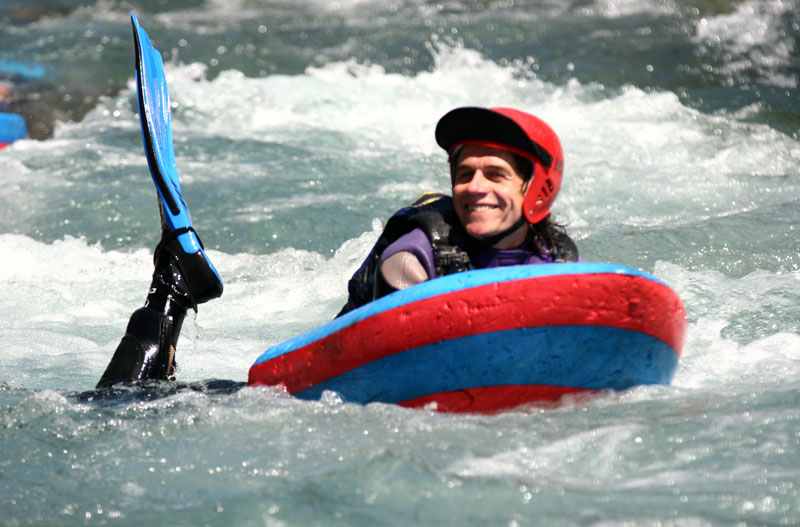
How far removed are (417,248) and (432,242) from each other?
0.07 metres

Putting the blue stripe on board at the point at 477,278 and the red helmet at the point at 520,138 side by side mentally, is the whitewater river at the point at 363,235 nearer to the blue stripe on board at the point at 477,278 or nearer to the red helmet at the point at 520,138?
the blue stripe on board at the point at 477,278

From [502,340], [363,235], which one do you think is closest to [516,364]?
[502,340]

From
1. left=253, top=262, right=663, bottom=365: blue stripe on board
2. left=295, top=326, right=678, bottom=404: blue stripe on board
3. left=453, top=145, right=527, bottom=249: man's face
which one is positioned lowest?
left=295, top=326, right=678, bottom=404: blue stripe on board

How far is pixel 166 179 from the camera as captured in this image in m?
3.87

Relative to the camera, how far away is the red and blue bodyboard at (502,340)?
2.59m

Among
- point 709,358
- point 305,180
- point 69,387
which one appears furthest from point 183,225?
point 305,180

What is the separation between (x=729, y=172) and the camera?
6.79 meters

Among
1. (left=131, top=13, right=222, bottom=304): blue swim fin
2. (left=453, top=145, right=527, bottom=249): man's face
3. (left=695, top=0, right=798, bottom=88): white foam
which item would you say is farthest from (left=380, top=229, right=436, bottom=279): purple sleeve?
(left=695, top=0, right=798, bottom=88): white foam

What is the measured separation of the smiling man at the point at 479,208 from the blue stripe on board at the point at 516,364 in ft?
0.82

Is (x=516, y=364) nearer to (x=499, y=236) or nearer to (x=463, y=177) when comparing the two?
(x=499, y=236)

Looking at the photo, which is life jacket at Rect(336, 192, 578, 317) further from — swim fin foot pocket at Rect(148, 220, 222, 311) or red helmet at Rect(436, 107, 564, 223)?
swim fin foot pocket at Rect(148, 220, 222, 311)

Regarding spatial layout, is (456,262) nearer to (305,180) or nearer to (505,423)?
(505,423)

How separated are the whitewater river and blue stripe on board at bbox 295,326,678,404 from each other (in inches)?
3.1

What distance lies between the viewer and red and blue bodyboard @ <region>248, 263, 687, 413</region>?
2594 mm
